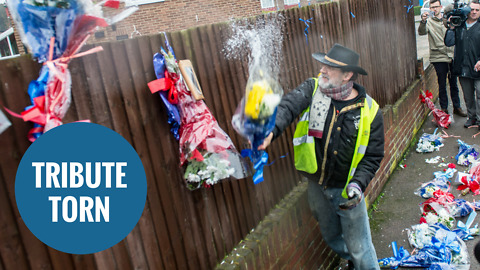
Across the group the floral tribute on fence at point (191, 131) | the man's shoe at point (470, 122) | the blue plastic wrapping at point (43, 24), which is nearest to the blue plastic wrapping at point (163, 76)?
the floral tribute on fence at point (191, 131)

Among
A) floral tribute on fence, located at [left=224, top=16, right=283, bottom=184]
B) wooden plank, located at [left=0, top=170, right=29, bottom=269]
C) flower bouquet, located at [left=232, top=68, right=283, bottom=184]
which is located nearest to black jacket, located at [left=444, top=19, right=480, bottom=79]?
floral tribute on fence, located at [left=224, top=16, right=283, bottom=184]

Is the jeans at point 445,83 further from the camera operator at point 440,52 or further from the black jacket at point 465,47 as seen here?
the black jacket at point 465,47

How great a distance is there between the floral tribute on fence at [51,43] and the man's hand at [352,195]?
2.07m

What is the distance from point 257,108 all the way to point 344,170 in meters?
1.27

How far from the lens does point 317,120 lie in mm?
3135

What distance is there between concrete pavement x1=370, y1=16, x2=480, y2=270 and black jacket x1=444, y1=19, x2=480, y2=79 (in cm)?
99

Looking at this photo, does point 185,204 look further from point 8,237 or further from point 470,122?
point 470,122

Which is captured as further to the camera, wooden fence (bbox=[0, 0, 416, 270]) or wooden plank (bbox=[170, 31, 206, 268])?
wooden plank (bbox=[170, 31, 206, 268])

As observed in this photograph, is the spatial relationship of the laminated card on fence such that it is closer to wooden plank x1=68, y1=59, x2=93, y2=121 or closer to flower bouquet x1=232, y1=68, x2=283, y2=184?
flower bouquet x1=232, y1=68, x2=283, y2=184

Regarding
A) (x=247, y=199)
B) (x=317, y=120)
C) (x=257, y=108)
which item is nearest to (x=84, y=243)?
(x=257, y=108)

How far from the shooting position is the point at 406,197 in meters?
5.37

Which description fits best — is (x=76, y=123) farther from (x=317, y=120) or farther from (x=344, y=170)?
(x=344, y=170)

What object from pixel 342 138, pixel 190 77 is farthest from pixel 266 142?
pixel 342 138

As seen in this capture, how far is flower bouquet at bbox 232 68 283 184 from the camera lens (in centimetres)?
227
